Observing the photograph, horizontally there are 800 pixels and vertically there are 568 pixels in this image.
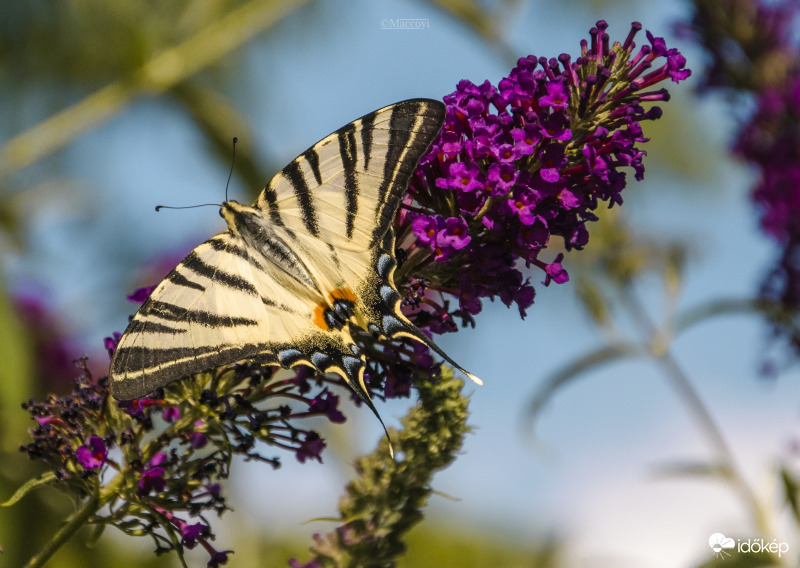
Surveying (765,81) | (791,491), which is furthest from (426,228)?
(765,81)

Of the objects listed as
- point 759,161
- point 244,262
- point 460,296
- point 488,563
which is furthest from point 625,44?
point 488,563

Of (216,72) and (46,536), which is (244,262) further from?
(216,72)

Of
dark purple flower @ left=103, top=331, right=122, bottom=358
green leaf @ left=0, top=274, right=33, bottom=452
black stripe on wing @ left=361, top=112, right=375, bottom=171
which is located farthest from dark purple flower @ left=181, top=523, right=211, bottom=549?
black stripe on wing @ left=361, top=112, right=375, bottom=171

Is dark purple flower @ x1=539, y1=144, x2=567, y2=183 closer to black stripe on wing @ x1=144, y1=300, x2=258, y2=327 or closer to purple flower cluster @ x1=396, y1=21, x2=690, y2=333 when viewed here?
purple flower cluster @ x1=396, y1=21, x2=690, y2=333

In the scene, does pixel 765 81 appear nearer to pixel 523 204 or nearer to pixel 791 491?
pixel 791 491

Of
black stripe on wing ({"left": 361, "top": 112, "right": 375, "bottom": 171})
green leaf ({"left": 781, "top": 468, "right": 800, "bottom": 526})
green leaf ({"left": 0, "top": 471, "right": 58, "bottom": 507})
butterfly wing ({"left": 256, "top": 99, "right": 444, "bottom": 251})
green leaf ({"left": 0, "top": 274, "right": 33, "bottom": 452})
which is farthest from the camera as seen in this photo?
green leaf ({"left": 781, "top": 468, "right": 800, "bottom": 526})
